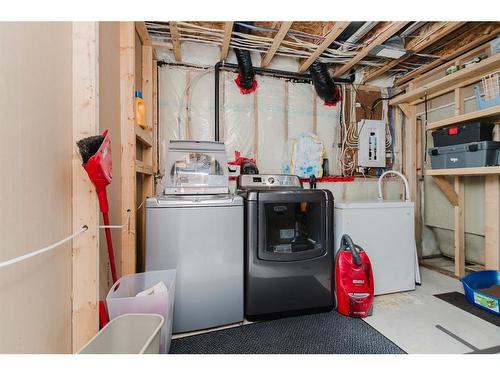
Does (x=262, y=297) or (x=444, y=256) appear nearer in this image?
(x=262, y=297)

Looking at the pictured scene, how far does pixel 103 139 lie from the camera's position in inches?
40.3

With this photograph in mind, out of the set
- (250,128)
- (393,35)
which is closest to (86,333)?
(250,128)

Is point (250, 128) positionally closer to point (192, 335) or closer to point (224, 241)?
point (224, 241)

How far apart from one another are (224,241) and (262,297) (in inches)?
20.0

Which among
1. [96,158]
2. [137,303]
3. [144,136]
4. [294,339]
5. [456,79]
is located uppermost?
[456,79]

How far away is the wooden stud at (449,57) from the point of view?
7.09ft

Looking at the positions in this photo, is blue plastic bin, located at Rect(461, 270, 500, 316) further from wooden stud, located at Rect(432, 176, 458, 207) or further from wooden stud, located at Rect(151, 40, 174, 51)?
wooden stud, located at Rect(151, 40, 174, 51)

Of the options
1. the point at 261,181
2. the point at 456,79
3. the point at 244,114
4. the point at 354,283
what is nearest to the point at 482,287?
the point at 354,283

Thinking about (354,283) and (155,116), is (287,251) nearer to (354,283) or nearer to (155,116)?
(354,283)

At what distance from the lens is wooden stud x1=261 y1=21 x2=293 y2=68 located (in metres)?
1.93

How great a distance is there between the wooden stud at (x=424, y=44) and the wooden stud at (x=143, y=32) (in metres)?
2.44

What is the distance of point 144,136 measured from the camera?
6.72 feet

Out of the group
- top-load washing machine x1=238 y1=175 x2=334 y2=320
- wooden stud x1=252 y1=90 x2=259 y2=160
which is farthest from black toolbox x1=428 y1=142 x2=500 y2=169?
wooden stud x1=252 y1=90 x2=259 y2=160
